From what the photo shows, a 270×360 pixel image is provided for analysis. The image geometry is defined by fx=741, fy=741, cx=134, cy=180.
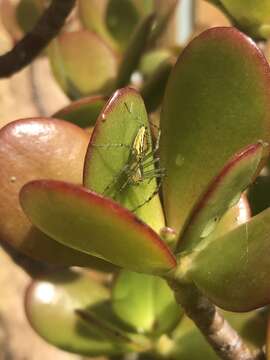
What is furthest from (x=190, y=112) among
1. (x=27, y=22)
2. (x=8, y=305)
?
(x=8, y=305)

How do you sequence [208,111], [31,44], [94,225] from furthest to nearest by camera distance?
[31,44] → [208,111] → [94,225]

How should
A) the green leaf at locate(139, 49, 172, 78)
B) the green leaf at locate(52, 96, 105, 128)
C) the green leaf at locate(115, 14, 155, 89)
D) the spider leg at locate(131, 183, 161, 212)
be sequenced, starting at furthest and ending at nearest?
the green leaf at locate(139, 49, 172, 78) < the green leaf at locate(115, 14, 155, 89) < the green leaf at locate(52, 96, 105, 128) < the spider leg at locate(131, 183, 161, 212)

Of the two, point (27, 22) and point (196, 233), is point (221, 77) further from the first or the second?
point (27, 22)

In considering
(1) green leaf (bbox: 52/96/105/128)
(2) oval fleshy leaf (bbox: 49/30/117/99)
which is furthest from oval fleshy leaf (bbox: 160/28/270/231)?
(2) oval fleshy leaf (bbox: 49/30/117/99)

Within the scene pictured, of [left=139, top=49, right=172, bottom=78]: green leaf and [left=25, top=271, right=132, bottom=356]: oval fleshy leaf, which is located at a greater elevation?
[left=139, top=49, right=172, bottom=78]: green leaf

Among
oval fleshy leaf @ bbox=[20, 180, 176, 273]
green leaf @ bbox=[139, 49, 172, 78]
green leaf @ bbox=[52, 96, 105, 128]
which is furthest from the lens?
green leaf @ bbox=[139, 49, 172, 78]

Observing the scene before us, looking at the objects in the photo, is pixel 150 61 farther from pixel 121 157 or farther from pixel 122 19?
pixel 121 157

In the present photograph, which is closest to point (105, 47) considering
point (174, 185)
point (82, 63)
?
point (82, 63)

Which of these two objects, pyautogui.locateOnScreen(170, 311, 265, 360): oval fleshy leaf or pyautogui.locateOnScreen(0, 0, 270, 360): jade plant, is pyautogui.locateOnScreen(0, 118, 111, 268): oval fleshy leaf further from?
pyautogui.locateOnScreen(170, 311, 265, 360): oval fleshy leaf
